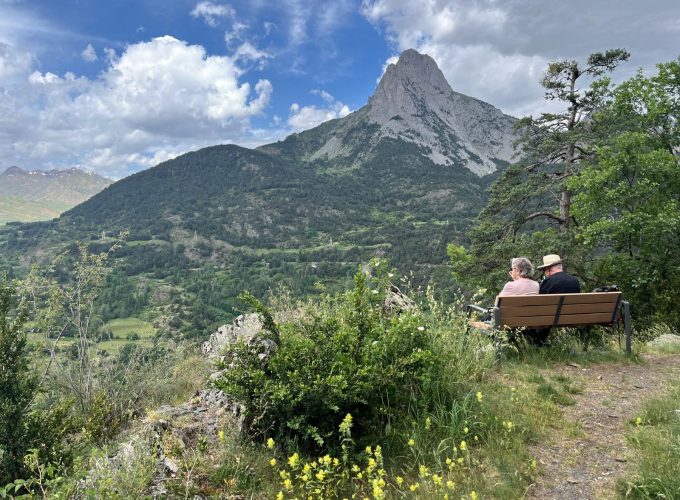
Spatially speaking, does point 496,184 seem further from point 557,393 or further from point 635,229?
point 557,393

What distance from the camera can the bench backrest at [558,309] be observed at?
6137mm

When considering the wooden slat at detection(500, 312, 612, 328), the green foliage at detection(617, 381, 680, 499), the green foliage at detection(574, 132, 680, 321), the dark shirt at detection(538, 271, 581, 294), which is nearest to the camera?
the green foliage at detection(617, 381, 680, 499)

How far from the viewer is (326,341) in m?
3.89

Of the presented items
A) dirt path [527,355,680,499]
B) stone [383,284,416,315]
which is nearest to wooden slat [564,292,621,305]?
dirt path [527,355,680,499]

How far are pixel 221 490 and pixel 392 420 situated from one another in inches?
66.7

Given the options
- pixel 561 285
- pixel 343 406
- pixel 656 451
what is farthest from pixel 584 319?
pixel 343 406

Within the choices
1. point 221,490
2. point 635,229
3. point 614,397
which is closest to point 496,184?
point 635,229

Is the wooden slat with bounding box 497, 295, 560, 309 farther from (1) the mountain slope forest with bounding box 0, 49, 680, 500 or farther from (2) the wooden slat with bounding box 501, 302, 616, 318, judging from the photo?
Answer: (1) the mountain slope forest with bounding box 0, 49, 680, 500

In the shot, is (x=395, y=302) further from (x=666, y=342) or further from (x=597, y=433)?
(x=666, y=342)

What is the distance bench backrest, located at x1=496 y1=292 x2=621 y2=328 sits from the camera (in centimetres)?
614

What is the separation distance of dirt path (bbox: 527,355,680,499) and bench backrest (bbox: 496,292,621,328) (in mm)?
791

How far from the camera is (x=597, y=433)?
4.01 m

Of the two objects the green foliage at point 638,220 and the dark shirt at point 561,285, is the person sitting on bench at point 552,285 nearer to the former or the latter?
the dark shirt at point 561,285

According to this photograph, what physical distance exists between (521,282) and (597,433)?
3.34 metres
